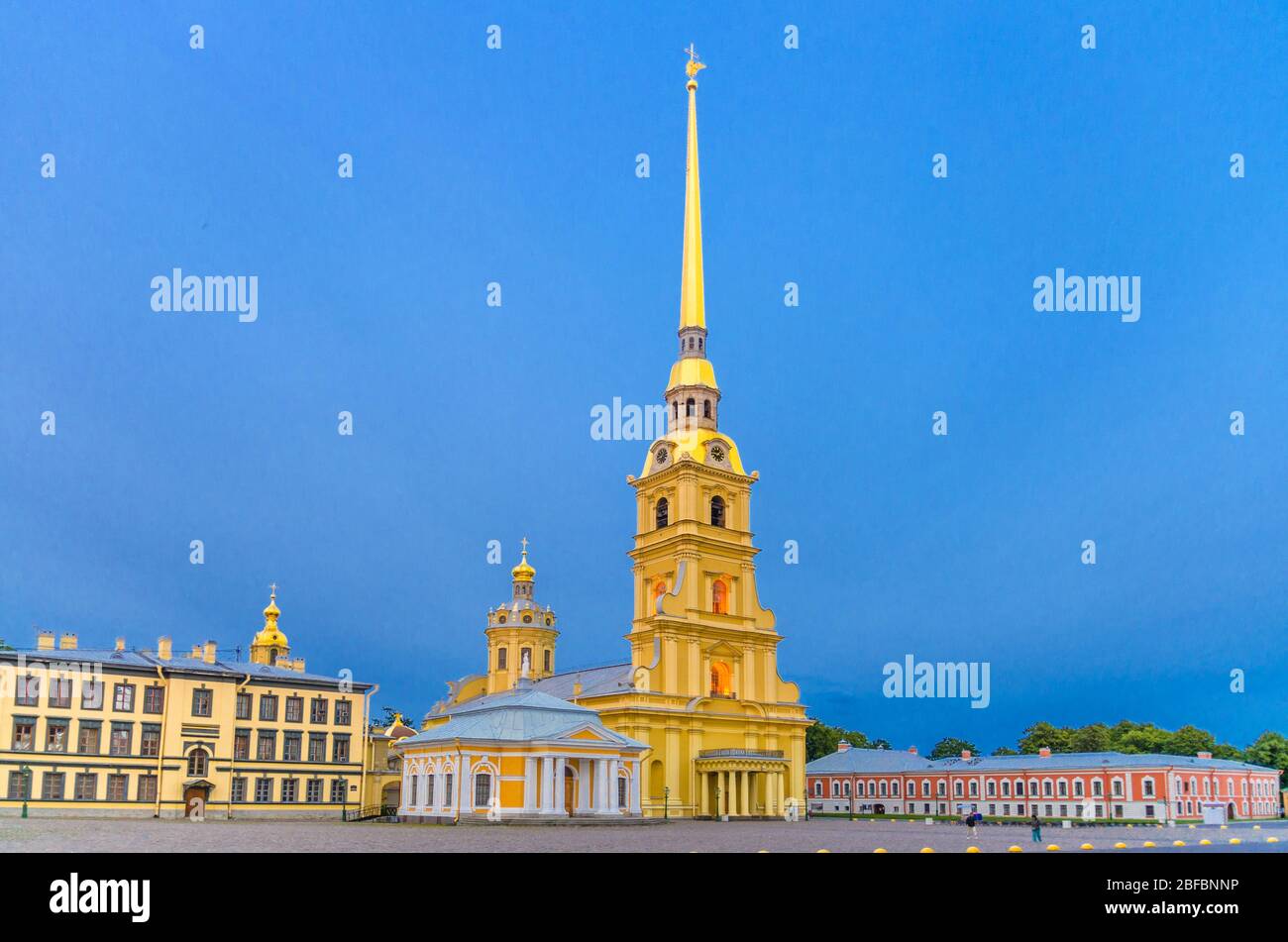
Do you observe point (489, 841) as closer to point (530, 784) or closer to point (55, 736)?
point (530, 784)

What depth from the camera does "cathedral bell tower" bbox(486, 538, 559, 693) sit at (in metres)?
96.9

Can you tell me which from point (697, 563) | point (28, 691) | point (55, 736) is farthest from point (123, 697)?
point (697, 563)

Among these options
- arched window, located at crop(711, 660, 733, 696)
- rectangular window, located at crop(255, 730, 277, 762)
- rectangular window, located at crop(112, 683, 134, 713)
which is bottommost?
rectangular window, located at crop(255, 730, 277, 762)

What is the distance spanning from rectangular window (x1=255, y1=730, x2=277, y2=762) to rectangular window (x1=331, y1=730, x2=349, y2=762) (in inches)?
145

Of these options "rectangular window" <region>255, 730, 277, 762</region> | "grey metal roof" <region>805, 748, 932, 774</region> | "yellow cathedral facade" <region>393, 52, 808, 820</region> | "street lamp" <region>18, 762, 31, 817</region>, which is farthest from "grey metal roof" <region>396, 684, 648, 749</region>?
"grey metal roof" <region>805, 748, 932, 774</region>

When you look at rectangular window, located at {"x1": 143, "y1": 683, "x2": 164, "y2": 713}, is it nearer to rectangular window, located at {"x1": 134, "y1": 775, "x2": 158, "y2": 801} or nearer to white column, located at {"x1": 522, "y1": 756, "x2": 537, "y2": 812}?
rectangular window, located at {"x1": 134, "y1": 775, "x2": 158, "y2": 801}

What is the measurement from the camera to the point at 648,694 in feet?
227

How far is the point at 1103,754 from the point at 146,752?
7257cm

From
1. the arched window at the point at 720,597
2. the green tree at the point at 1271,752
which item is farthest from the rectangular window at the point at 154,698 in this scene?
the green tree at the point at 1271,752

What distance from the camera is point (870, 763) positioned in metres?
107

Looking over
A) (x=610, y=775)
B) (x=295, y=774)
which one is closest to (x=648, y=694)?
(x=610, y=775)

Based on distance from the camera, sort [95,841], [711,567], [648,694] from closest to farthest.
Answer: [95,841] < [648,694] < [711,567]

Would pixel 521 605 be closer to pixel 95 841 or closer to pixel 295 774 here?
pixel 295 774

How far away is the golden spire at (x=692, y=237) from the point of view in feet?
270
